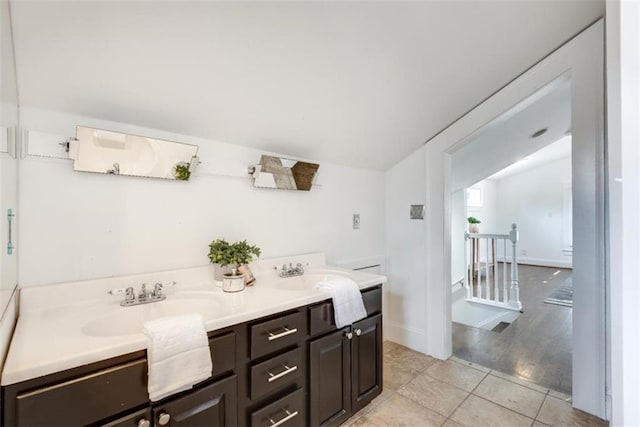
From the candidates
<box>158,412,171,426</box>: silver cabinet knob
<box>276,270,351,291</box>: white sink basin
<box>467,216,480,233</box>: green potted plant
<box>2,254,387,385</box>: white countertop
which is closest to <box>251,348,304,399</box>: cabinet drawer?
<box>2,254,387,385</box>: white countertop

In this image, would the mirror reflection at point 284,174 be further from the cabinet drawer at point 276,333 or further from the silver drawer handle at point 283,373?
the silver drawer handle at point 283,373

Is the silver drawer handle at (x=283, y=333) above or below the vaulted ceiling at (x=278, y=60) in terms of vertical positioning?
below

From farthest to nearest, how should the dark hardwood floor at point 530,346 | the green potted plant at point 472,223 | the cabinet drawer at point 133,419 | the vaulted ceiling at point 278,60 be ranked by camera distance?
the green potted plant at point 472,223 → the dark hardwood floor at point 530,346 → the vaulted ceiling at point 278,60 → the cabinet drawer at point 133,419

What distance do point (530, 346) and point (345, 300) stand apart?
7.68 ft

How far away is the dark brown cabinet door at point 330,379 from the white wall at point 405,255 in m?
1.21

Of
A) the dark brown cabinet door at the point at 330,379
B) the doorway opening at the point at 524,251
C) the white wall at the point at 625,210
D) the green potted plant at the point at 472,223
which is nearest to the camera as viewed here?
the white wall at the point at 625,210

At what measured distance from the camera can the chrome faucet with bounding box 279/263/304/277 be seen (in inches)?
77.2

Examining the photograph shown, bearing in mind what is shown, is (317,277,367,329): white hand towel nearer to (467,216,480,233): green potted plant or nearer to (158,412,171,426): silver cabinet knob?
(158,412,171,426): silver cabinet knob

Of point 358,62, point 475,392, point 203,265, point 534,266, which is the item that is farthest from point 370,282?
point 534,266

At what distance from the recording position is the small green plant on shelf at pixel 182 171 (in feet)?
5.03

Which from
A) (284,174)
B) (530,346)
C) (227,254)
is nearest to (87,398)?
(227,254)

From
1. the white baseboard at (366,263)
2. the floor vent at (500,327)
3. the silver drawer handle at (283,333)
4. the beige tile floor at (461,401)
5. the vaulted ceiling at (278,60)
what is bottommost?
the floor vent at (500,327)

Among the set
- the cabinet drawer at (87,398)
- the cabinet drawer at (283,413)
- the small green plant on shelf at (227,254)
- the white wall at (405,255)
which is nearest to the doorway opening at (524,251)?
the white wall at (405,255)

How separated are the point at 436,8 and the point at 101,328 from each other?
2082mm
